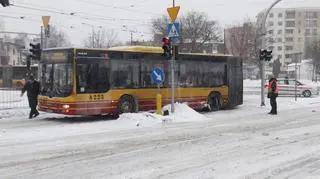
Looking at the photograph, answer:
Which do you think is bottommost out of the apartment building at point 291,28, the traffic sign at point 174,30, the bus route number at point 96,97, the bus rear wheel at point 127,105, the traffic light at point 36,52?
the bus rear wheel at point 127,105

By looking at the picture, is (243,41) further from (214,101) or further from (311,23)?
(311,23)

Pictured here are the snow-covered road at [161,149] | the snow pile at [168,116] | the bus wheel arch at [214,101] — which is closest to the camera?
the snow-covered road at [161,149]

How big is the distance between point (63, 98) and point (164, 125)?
3697 millimetres

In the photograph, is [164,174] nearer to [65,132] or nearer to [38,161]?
[38,161]

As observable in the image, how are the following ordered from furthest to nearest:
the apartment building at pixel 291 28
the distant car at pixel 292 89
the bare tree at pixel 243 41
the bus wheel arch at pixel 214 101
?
1. the apartment building at pixel 291 28
2. the bare tree at pixel 243 41
3. the distant car at pixel 292 89
4. the bus wheel arch at pixel 214 101

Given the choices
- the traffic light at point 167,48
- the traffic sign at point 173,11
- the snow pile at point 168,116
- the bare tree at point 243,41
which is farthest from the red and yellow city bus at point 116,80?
the bare tree at point 243,41

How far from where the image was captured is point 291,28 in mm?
158500

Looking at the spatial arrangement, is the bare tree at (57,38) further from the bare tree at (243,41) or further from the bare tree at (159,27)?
the bare tree at (243,41)

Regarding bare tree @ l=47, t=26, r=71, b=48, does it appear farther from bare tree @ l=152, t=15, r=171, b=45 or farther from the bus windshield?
the bus windshield

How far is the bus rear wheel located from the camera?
21.0 metres

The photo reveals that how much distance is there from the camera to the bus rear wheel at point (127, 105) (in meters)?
21.0

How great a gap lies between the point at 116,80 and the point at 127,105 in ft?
3.59

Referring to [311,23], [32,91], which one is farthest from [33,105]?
[311,23]

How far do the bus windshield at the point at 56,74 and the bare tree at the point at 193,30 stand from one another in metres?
45.7
